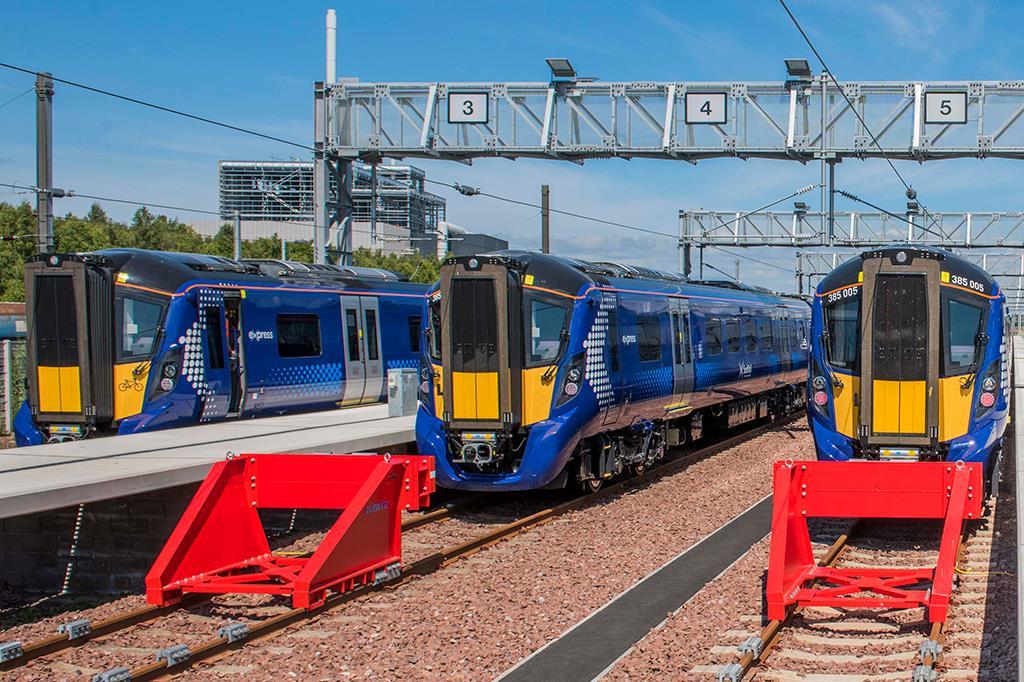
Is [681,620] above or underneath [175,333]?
underneath

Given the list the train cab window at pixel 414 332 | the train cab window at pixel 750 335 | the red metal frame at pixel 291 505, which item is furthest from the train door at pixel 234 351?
the train cab window at pixel 750 335

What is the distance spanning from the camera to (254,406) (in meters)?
16.5

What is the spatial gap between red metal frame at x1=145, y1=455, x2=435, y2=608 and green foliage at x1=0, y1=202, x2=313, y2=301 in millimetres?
33172

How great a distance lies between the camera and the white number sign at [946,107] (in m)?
22.4

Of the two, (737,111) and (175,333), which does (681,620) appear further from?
(737,111)

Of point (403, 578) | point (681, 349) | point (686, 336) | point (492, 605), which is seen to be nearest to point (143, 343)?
point (403, 578)

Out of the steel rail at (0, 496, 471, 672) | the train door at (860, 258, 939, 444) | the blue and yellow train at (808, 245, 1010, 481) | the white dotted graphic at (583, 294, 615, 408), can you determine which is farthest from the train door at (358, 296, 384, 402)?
the steel rail at (0, 496, 471, 672)

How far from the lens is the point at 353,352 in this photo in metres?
19.1

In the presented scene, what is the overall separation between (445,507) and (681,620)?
5550mm

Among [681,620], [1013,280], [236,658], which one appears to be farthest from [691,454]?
[1013,280]

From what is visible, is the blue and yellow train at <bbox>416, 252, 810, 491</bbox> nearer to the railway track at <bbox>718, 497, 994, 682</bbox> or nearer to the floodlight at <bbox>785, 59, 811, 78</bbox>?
the railway track at <bbox>718, 497, 994, 682</bbox>

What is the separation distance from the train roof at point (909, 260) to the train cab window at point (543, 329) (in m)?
2.92

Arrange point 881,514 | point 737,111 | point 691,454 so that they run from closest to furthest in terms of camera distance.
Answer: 1. point 881,514
2. point 691,454
3. point 737,111

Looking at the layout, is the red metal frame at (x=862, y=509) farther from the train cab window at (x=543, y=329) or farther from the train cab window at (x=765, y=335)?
the train cab window at (x=765, y=335)
